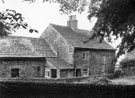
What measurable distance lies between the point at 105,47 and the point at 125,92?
88.0ft

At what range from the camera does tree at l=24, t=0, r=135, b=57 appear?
1037cm

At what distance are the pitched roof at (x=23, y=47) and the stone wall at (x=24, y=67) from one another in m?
0.97

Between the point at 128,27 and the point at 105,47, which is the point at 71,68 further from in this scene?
the point at 128,27

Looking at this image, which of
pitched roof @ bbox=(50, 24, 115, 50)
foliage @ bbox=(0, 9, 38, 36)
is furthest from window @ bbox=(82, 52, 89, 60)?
foliage @ bbox=(0, 9, 38, 36)

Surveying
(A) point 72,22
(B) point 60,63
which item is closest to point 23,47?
(B) point 60,63

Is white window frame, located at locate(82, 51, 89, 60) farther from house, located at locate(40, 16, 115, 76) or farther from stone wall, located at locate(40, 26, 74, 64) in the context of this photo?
stone wall, located at locate(40, 26, 74, 64)

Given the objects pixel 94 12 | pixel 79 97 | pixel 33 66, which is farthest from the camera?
pixel 33 66

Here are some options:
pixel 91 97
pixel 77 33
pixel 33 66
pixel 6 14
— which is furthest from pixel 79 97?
pixel 77 33

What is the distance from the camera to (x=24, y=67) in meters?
30.5

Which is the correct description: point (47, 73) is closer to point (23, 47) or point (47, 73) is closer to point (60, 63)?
point (60, 63)

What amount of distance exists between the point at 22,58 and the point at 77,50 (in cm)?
937

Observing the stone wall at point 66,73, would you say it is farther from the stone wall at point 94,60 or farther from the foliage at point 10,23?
the foliage at point 10,23

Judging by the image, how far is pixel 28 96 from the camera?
1659cm

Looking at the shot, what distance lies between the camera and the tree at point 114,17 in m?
10.4
